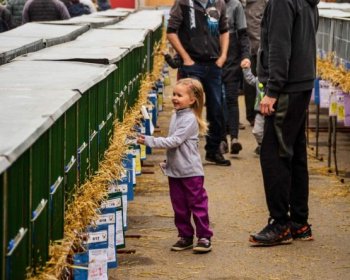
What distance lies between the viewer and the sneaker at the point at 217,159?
39.5ft

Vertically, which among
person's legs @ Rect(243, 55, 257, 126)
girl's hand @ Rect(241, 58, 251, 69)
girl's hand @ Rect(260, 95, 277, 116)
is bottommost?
person's legs @ Rect(243, 55, 257, 126)

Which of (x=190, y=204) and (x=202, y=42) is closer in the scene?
(x=190, y=204)

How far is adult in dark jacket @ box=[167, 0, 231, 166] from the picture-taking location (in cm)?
1153

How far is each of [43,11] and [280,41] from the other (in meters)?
9.85

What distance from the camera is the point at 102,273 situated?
5480mm

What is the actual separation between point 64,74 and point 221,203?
12.5 ft

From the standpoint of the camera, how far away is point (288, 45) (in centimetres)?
782

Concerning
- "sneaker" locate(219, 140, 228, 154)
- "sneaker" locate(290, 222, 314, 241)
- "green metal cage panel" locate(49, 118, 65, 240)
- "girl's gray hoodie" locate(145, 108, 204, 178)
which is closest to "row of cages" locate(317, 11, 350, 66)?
"sneaker" locate(219, 140, 228, 154)

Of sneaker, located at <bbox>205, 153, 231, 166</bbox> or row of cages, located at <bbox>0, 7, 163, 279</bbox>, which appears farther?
sneaker, located at <bbox>205, 153, 231, 166</bbox>

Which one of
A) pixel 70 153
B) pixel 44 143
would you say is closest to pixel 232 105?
pixel 70 153

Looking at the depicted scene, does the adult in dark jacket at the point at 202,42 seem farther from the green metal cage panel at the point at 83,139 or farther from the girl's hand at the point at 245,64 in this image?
the green metal cage panel at the point at 83,139

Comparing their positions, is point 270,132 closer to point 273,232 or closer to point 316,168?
point 273,232

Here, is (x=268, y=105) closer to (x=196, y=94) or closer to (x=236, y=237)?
(x=196, y=94)

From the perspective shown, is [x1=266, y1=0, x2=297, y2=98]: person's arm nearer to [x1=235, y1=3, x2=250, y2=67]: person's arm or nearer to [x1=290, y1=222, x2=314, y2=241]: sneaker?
[x1=290, y1=222, x2=314, y2=241]: sneaker
